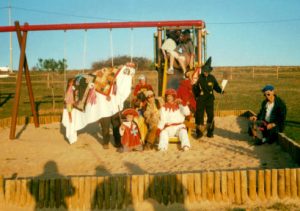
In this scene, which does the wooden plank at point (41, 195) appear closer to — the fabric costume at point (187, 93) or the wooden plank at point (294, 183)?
the wooden plank at point (294, 183)

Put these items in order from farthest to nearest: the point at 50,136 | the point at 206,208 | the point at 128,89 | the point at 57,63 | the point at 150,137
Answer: the point at 57,63, the point at 50,136, the point at 128,89, the point at 150,137, the point at 206,208

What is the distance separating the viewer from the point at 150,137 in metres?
9.09

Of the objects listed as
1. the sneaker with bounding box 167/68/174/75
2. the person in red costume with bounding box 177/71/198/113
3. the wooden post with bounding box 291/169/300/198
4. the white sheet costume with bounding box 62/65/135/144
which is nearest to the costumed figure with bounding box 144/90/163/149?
the white sheet costume with bounding box 62/65/135/144

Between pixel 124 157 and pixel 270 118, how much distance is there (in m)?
3.42

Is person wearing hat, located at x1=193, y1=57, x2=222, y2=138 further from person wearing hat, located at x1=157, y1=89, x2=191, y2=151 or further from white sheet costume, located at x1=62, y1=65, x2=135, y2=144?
white sheet costume, located at x1=62, y1=65, x2=135, y2=144

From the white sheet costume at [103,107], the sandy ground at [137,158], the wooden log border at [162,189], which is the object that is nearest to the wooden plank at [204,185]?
the wooden log border at [162,189]

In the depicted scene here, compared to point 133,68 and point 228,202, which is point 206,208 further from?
point 133,68

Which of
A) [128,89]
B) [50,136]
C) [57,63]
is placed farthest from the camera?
[57,63]

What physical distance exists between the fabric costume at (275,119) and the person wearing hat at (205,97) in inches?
57.6

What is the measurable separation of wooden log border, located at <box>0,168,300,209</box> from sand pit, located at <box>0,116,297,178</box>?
58.8 inches

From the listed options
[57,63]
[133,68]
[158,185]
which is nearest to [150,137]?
[133,68]

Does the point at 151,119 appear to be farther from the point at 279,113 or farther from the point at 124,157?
the point at 279,113

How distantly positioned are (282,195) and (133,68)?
5304 mm

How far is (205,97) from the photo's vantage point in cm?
1029
